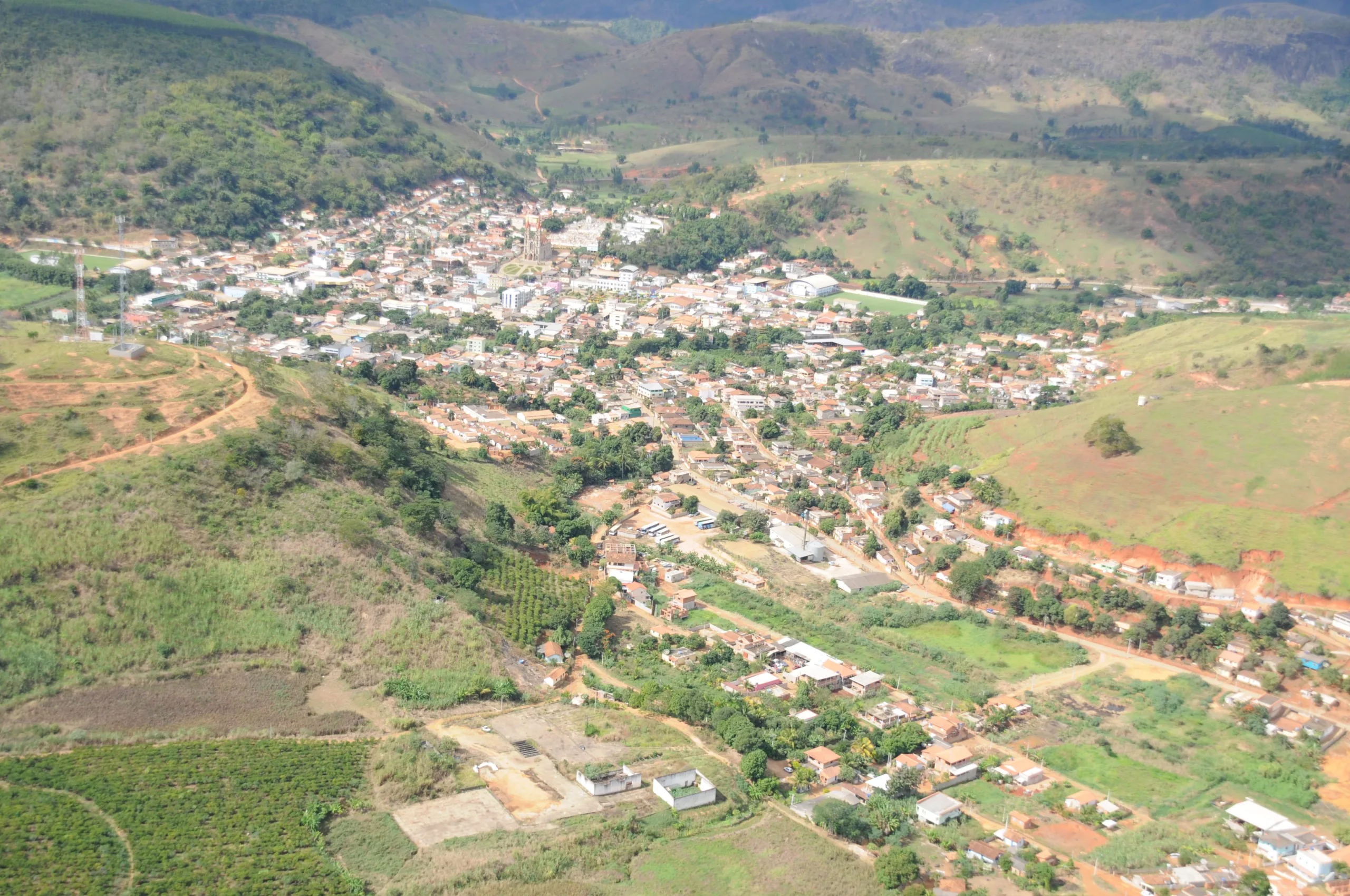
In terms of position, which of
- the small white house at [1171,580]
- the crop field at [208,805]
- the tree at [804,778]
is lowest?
the tree at [804,778]

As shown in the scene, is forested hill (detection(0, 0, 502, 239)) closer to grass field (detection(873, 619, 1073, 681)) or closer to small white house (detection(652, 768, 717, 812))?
grass field (detection(873, 619, 1073, 681))

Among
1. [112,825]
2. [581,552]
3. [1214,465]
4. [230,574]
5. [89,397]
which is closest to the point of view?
[112,825]

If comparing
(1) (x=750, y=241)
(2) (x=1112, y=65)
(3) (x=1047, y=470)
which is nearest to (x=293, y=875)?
(3) (x=1047, y=470)

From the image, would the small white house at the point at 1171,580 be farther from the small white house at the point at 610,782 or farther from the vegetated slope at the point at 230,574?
the vegetated slope at the point at 230,574

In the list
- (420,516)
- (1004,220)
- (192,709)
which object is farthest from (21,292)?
(1004,220)

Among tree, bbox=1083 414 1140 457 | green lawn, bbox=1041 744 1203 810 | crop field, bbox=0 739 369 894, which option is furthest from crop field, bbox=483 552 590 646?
tree, bbox=1083 414 1140 457

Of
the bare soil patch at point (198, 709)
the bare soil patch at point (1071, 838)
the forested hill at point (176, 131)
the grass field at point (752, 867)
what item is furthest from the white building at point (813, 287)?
the grass field at point (752, 867)

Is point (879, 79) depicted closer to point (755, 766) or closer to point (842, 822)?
point (755, 766)
